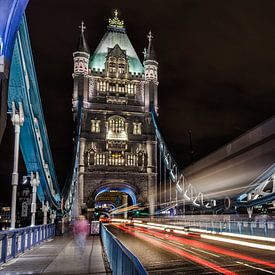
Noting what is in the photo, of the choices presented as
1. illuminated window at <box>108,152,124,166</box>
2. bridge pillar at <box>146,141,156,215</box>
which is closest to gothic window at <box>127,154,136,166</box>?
illuminated window at <box>108,152,124,166</box>

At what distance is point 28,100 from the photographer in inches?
703

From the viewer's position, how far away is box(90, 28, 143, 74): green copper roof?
8102 centimetres

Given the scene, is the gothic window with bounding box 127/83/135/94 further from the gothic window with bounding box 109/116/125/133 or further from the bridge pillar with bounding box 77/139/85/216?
the bridge pillar with bounding box 77/139/85/216

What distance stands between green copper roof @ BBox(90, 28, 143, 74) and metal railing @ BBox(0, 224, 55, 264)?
6162 cm

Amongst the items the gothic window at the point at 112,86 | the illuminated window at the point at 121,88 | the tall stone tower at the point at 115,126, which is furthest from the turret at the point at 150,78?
the gothic window at the point at 112,86

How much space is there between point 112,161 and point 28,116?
5284cm

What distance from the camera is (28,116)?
20.0 metres

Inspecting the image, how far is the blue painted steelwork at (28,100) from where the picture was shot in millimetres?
14802

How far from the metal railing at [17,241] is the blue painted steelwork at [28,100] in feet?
15.4

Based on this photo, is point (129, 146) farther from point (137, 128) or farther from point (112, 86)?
point (112, 86)

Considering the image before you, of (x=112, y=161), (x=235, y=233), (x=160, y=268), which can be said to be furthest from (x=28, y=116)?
(x=112, y=161)

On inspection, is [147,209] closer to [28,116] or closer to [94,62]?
[94,62]

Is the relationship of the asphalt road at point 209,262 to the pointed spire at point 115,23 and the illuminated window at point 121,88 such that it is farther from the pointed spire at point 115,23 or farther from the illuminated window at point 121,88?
the pointed spire at point 115,23

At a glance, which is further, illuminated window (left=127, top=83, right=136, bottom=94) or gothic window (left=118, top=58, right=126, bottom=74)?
gothic window (left=118, top=58, right=126, bottom=74)
